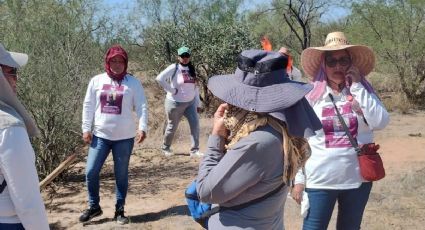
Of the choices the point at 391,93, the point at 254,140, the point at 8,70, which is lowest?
the point at 391,93

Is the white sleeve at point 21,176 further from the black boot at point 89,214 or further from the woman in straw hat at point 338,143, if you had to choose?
the black boot at point 89,214

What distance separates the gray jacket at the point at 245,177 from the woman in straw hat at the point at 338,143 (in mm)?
1057

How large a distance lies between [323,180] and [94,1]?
6538 millimetres

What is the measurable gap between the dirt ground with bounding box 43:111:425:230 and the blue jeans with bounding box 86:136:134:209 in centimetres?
38

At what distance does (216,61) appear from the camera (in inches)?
525

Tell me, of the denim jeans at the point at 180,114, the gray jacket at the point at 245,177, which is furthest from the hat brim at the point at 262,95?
the denim jeans at the point at 180,114

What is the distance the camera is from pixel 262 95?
221 centimetres

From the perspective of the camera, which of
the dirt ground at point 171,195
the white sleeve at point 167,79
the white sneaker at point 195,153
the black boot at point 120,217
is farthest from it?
the white sneaker at point 195,153

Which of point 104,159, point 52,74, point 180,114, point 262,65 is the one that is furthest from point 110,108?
point 180,114

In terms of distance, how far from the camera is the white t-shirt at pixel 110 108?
4.95 m

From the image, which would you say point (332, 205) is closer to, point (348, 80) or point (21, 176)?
point (348, 80)

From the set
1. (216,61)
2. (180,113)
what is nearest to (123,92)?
(180,113)

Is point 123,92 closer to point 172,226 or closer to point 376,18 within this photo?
point 172,226

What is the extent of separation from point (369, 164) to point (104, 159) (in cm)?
263
